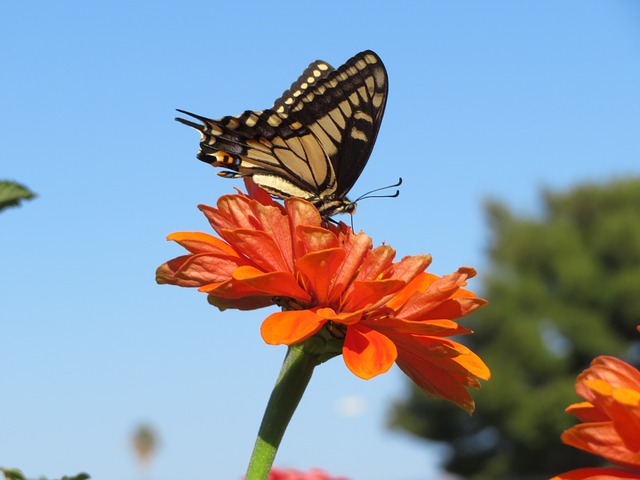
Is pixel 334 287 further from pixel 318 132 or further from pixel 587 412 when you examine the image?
pixel 318 132

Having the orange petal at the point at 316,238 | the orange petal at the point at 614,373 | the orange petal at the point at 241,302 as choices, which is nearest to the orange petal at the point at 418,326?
the orange petal at the point at 316,238

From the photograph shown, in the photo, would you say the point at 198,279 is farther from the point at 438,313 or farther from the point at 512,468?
the point at 512,468

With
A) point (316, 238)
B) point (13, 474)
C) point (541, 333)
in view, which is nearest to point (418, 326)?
point (316, 238)

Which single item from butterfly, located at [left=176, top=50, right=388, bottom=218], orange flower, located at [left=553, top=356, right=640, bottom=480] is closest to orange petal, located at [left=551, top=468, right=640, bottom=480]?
orange flower, located at [left=553, top=356, right=640, bottom=480]

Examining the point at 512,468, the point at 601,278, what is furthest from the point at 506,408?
the point at 601,278

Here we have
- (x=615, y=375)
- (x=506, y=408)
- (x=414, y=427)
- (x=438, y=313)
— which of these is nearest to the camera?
(x=615, y=375)
